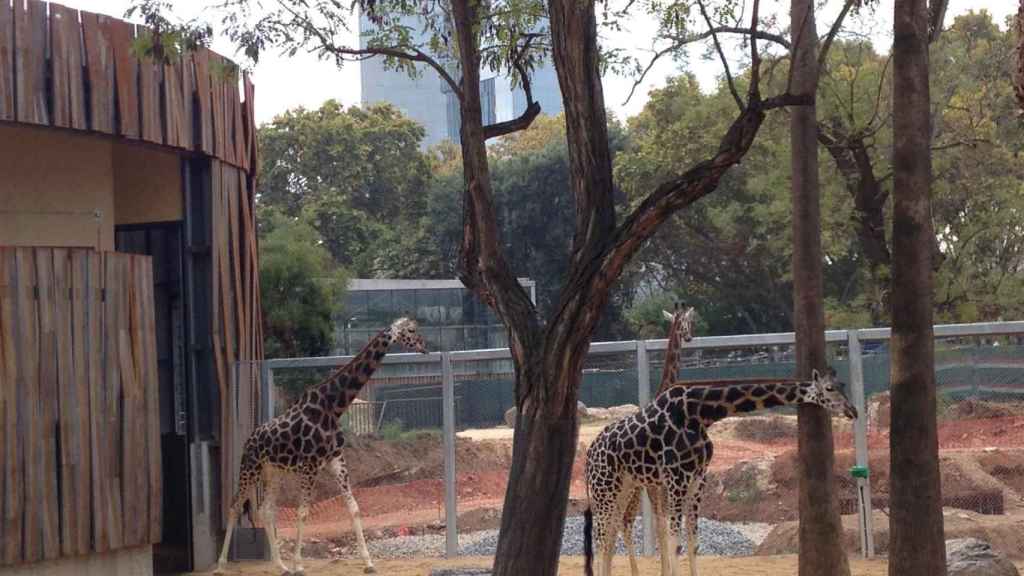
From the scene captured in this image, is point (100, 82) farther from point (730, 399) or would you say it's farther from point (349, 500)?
point (730, 399)

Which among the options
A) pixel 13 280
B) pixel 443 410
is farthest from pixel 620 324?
pixel 13 280

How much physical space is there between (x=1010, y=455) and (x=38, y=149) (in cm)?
984

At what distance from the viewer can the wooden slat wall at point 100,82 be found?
11.6 metres

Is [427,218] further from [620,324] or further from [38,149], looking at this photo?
[38,149]

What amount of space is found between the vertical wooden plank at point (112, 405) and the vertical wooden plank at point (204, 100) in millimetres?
1794

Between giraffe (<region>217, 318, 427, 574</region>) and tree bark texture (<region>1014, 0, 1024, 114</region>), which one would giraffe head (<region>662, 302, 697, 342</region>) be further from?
tree bark texture (<region>1014, 0, 1024, 114</region>)

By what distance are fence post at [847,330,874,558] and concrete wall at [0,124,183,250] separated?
7.21 meters

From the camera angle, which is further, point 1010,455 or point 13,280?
point 1010,455

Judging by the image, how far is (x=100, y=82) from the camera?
1228 centimetres

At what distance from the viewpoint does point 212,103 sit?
13.8 meters

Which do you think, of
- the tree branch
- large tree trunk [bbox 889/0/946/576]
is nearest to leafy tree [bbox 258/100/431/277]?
the tree branch

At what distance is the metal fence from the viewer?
12.7 m

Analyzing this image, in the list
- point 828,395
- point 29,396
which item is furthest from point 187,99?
point 828,395

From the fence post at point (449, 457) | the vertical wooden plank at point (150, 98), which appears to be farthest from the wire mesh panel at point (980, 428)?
the vertical wooden plank at point (150, 98)
